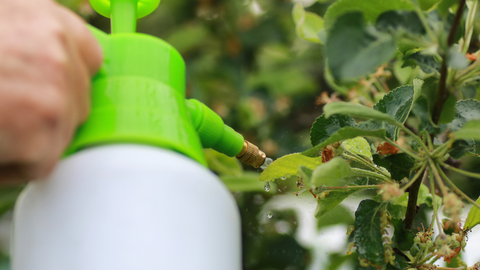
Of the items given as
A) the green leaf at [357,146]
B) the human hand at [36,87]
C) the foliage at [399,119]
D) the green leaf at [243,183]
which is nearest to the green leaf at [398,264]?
the foliage at [399,119]

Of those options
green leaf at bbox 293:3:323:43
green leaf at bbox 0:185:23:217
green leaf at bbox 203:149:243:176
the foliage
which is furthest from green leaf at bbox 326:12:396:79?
green leaf at bbox 0:185:23:217

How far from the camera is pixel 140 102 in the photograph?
0.36 meters

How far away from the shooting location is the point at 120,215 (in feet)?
1.03

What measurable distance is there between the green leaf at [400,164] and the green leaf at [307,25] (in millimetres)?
277

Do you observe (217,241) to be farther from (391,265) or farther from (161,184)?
(391,265)

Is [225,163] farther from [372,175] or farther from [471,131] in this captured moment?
[471,131]

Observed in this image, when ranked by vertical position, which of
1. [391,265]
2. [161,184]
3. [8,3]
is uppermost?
[8,3]

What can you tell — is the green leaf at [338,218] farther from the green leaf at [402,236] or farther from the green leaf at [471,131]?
the green leaf at [471,131]

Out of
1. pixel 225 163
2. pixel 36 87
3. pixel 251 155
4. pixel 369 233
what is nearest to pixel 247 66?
pixel 225 163

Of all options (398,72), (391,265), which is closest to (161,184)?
(391,265)

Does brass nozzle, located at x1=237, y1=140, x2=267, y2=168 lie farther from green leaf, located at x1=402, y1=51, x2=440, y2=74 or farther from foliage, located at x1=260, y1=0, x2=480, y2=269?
green leaf, located at x1=402, y1=51, x2=440, y2=74

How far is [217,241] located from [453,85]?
24cm

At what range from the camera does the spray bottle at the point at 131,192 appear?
311mm

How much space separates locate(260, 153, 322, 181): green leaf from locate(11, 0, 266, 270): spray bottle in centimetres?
9
